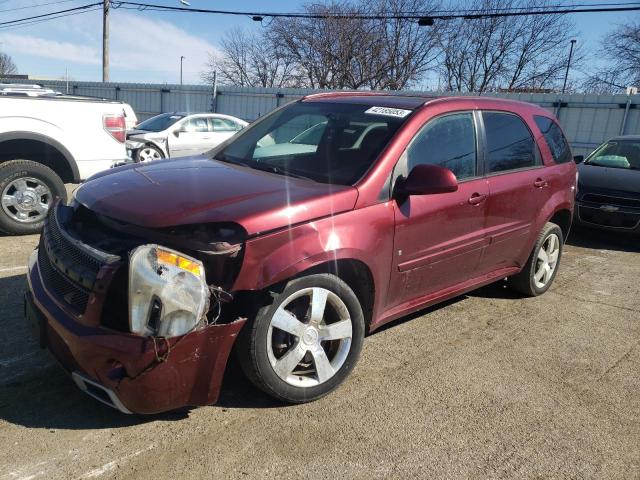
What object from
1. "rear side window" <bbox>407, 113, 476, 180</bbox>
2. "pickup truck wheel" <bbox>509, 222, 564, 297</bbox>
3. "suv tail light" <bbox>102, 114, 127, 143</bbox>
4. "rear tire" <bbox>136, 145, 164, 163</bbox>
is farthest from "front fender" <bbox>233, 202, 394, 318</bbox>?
"rear tire" <bbox>136, 145, 164, 163</bbox>

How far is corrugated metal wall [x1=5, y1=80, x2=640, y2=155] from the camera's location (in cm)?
1564

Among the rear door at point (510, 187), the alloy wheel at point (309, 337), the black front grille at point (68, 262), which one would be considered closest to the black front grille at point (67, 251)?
the black front grille at point (68, 262)

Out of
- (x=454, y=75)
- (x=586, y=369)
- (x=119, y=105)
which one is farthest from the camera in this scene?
(x=454, y=75)

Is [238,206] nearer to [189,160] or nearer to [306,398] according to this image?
[306,398]

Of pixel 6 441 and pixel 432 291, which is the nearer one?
pixel 6 441

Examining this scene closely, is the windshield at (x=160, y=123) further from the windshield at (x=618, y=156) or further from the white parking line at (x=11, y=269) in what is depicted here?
the windshield at (x=618, y=156)

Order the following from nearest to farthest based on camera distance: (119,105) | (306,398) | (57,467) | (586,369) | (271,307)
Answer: (57,467)
(271,307)
(306,398)
(586,369)
(119,105)

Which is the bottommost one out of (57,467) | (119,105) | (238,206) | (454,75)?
(57,467)

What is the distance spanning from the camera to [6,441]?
255 cm

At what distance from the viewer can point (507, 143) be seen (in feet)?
14.2

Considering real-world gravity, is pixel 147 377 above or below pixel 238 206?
below

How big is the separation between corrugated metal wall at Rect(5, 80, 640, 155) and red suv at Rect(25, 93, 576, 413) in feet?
24.5

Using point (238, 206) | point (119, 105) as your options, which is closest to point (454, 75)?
point (119, 105)

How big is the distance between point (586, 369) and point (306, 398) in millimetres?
2068
